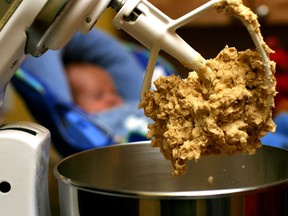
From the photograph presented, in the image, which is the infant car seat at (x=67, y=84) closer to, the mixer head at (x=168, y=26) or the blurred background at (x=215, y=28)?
the blurred background at (x=215, y=28)

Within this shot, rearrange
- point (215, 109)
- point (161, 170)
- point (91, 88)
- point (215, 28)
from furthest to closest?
point (215, 28), point (91, 88), point (161, 170), point (215, 109)

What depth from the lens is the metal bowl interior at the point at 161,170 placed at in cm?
65

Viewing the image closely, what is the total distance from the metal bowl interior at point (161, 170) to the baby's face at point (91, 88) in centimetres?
121

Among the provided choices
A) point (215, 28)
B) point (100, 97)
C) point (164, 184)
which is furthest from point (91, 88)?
point (164, 184)

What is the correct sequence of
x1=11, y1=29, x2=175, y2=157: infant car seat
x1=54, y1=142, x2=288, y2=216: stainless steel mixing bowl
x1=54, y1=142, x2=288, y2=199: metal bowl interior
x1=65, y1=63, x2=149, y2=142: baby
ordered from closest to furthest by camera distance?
1. x1=54, y1=142, x2=288, y2=216: stainless steel mixing bowl
2. x1=54, y1=142, x2=288, y2=199: metal bowl interior
3. x1=11, y1=29, x2=175, y2=157: infant car seat
4. x1=65, y1=63, x2=149, y2=142: baby

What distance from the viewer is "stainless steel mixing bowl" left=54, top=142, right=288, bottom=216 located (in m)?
0.49

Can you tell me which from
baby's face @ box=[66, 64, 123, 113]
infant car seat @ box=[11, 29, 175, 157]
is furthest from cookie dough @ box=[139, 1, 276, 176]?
Result: baby's face @ box=[66, 64, 123, 113]

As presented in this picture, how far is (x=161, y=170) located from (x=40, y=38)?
0.24 metres

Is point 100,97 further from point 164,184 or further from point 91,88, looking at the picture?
point 164,184

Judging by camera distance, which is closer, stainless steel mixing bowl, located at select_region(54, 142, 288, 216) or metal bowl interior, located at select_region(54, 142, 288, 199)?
stainless steel mixing bowl, located at select_region(54, 142, 288, 216)

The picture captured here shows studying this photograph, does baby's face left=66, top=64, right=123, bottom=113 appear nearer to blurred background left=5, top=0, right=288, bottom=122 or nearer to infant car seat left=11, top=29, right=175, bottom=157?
infant car seat left=11, top=29, right=175, bottom=157

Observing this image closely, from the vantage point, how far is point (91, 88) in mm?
1955

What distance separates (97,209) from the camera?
1.71 ft

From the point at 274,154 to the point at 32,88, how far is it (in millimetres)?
953
